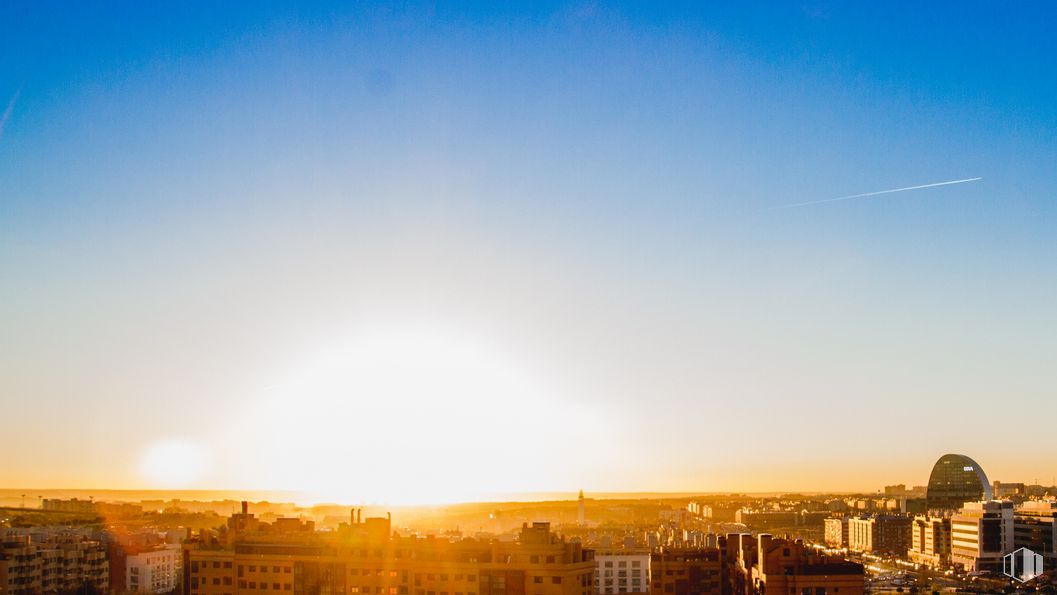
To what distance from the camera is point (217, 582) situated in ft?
124

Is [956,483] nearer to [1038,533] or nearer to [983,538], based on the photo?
[1038,533]

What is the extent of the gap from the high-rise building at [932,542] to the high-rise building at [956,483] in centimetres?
3659

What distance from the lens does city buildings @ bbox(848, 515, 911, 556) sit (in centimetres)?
10944

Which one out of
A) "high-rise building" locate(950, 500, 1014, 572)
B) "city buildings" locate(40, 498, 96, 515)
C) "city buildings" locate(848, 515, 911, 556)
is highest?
"high-rise building" locate(950, 500, 1014, 572)

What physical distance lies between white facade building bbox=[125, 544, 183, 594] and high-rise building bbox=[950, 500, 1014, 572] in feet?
190

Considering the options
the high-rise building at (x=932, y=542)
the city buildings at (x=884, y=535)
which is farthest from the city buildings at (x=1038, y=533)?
the city buildings at (x=884, y=535)

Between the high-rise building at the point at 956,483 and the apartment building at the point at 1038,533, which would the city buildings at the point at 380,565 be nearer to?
the apartment building at the point at 1038,533

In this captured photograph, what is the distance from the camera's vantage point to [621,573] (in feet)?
198

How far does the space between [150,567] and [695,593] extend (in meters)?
33.8

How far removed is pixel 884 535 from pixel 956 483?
35.6 meters

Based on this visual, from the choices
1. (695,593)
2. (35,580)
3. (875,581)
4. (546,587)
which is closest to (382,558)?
(546,587)

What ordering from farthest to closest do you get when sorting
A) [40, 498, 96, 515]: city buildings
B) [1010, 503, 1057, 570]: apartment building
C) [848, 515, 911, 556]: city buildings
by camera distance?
[40, 498, 96, 515]: city buildings
[848, 515, 911, 556]: city buildings
[1010, 503, 1057, 570]: apartment building

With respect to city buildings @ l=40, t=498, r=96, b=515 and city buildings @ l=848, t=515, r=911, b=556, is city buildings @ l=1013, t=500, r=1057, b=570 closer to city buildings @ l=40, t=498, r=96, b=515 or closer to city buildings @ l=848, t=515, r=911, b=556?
city buildings @ l=848, t=515, r=911, b=556

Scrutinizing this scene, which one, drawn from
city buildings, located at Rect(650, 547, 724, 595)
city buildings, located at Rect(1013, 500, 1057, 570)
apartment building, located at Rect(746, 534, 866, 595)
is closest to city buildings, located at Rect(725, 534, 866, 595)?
apartment building, located at Rect(746, 534, 866, 595)
